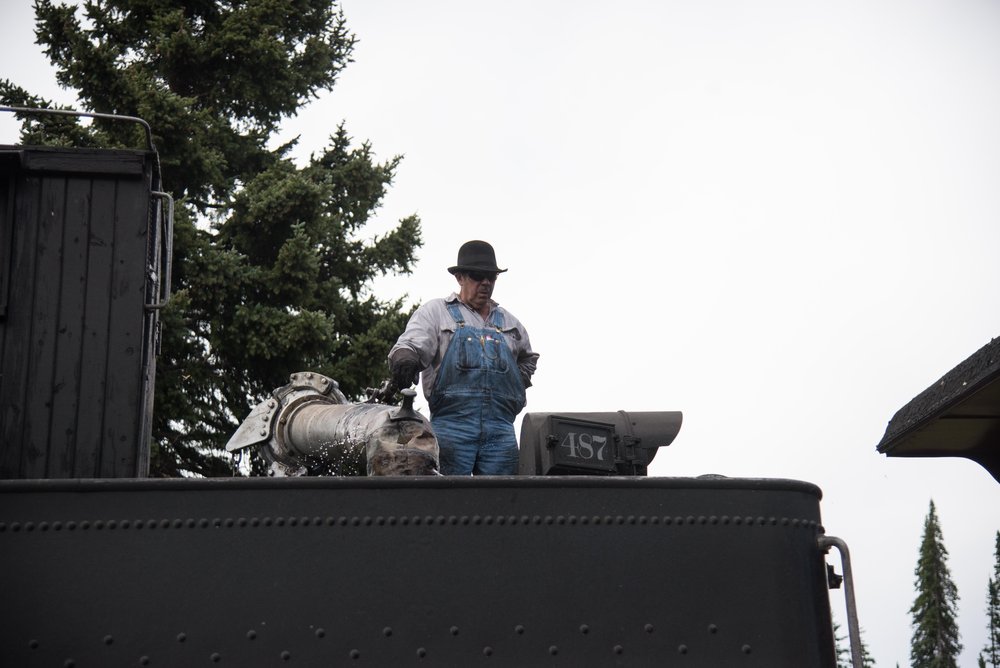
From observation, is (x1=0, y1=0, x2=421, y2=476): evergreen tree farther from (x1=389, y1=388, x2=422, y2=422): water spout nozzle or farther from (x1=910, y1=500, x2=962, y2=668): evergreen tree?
(x1=910, y1=500, x2=962, y2=668): evergreen tree

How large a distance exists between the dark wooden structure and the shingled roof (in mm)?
4375

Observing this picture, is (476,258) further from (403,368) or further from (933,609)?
(933,609)

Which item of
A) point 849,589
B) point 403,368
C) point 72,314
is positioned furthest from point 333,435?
point 849,589

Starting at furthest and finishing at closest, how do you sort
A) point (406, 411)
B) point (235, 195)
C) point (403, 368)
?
1. point (235, 195)
2. point (403, 368)
3. point (406, 411)

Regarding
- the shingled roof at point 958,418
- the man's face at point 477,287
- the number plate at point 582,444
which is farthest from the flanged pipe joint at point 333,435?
the shingled roof at point 958,418

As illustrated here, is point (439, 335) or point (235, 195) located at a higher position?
point (235, 195)

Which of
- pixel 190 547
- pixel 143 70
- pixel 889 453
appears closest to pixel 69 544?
pixel 190 547

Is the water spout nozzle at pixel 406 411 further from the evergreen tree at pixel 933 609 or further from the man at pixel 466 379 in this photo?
the evergreen tree at pixel 933 609

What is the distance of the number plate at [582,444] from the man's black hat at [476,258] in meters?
1.19

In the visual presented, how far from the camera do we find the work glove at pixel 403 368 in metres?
5.45

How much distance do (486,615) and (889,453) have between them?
4641mm

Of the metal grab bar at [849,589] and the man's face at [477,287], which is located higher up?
the man's face at [477,287]

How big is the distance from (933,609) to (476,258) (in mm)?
27245

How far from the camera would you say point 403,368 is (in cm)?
545
